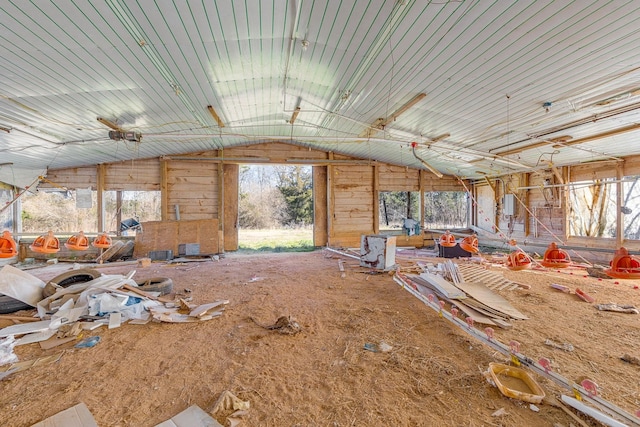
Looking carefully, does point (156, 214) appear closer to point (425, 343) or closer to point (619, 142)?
point (425, 343)

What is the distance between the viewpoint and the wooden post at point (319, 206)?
33.3ft

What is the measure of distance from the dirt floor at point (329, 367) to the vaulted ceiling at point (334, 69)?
3.24 metres

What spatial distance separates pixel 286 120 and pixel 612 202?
9161 millimetres

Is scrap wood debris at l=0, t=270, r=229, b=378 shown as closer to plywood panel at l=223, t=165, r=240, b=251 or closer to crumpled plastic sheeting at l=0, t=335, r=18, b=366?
crumpled plastic sheeting at l=0, t=335, r=18, b=366

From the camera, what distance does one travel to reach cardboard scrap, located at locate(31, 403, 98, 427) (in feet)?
5.49

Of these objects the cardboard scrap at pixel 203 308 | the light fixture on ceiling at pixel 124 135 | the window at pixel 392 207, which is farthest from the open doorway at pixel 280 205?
the cardboard scrap at pixel 203 308

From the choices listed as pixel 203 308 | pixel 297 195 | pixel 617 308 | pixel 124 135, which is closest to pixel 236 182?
pixel 124 135

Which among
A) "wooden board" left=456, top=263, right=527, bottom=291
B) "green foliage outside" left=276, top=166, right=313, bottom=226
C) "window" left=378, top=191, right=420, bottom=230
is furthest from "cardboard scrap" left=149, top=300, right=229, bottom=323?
"green foliage outside" left=276, top=166, right=313, bottom=226

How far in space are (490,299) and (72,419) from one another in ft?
15.9

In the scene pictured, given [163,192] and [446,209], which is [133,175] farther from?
[446,209]

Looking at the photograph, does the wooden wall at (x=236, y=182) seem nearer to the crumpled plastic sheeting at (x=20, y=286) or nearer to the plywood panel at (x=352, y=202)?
the plywood panel at (x=352, y=202)

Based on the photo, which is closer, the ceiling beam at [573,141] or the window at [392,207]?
the ceiling beam at [573,141]

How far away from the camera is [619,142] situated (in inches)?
211

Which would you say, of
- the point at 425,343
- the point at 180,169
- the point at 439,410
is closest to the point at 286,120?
the point at 180,169
